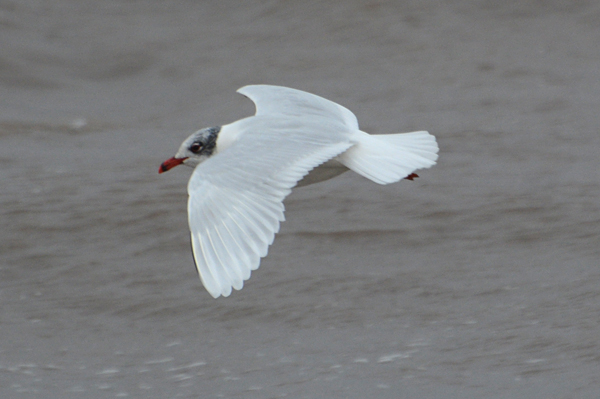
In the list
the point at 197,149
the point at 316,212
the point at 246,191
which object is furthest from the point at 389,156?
the point at 316,212

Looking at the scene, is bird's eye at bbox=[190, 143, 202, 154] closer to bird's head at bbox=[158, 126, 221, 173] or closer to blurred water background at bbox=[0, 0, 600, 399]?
bird's head at bbox=[158, 126, 221, 173]

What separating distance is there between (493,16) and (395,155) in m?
4.00

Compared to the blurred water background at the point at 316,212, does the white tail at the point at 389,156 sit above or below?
above

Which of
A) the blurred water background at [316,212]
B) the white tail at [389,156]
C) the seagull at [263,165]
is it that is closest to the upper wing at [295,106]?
the seagull at [263,165]

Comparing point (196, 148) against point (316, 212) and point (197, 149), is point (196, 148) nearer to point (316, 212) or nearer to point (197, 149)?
point (197, 149)

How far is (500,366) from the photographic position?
3.29 m

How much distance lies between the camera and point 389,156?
2914mm

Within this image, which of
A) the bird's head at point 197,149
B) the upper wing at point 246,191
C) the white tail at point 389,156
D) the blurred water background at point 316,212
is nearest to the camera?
the upper wing at point 246,191

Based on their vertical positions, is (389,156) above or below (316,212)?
above

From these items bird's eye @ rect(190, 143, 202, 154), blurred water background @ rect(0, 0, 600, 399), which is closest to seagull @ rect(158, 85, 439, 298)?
bird's eye @ rect(190, 143, 202, 154)

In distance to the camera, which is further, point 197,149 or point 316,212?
point 316,212

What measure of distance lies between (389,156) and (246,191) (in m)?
0.53

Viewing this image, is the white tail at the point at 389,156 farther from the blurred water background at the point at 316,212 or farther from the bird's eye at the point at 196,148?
the blurred water background at the point at 316,212

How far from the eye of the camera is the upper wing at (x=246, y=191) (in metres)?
2.36
